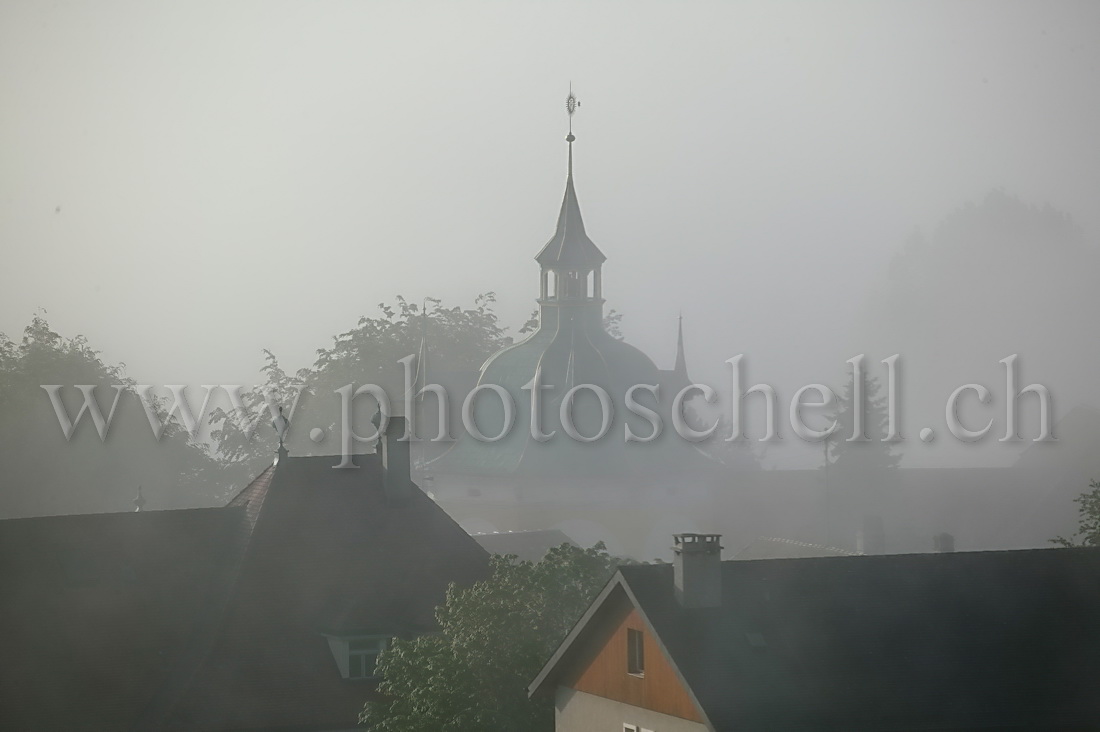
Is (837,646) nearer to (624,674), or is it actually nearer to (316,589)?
(624,674)

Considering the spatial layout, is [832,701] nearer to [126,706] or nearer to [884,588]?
[884,588]

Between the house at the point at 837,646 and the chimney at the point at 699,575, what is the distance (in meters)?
0.02

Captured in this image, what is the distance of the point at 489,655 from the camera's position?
31.8 m

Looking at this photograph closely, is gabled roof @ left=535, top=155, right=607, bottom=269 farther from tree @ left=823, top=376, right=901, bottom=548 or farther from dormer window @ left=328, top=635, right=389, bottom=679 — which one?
dormer window @ left=328, top=635, right=389, bottom=679

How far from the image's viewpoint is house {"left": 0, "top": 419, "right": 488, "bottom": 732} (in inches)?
1364

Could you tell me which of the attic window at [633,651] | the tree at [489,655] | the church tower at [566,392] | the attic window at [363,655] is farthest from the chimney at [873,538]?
the attic window at [633,651]

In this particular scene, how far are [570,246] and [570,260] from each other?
43.0 inches

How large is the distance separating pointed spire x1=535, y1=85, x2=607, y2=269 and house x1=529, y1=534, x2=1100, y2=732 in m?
70.4

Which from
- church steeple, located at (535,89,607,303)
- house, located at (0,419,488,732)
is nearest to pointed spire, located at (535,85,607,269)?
church steeple, located at (535,89,607,303)

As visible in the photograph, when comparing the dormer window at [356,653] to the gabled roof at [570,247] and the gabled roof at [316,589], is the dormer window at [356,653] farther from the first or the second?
the gabled roof at [570,247]

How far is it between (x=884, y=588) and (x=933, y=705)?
2.97 metres

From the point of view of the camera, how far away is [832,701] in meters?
26.9

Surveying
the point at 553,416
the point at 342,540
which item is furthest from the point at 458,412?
the point at 342,540

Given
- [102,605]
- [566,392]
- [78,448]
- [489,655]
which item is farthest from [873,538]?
[489,655]
